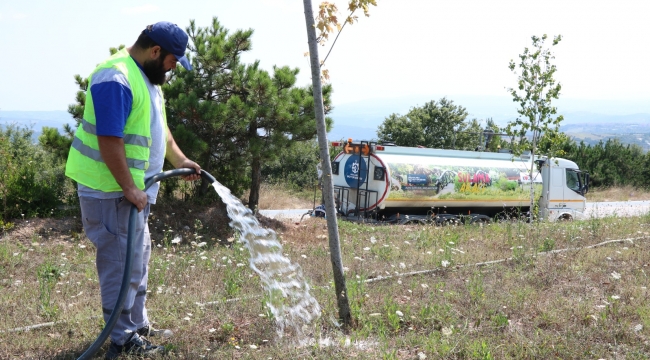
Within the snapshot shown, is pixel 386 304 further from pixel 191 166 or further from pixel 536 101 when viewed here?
pixel 536 101

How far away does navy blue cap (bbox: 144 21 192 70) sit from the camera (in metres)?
3.45

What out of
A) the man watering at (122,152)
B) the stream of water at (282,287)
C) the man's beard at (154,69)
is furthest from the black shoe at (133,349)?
the man's beard at (154,69)

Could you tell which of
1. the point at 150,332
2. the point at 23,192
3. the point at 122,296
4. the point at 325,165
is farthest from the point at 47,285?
the point at 23,192

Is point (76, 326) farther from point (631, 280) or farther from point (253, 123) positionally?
point (253, 123)

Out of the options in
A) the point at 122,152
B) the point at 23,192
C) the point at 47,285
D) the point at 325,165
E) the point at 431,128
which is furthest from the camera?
the point at 431,128

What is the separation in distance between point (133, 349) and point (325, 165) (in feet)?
6.02

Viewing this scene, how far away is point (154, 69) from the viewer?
3.62 m

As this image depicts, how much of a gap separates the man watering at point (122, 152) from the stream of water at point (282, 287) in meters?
0.80

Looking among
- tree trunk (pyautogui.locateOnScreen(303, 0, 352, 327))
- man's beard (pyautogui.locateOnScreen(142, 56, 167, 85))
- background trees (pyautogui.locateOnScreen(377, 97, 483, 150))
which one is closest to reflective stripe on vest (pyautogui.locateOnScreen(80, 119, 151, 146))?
man's beard (pyautogui.locateOnScreen(142, 56, 167, 85))

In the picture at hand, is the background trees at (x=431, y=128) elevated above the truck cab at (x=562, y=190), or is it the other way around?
the background trees at (x=431, y=128)

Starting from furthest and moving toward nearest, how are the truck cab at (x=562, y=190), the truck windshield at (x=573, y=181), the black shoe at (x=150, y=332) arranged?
the truck windshield at (x=573, y=181)
the truck cab at (x=562, y=190)
the black shoe at (x=150, y=332)

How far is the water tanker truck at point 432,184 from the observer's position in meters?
13.5

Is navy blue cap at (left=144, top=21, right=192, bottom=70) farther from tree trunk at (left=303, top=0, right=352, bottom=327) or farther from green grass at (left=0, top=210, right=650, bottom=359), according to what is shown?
green grass at (left=0, top=210, right=650, bottom=359)

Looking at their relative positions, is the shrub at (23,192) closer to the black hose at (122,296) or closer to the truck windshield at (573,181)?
the black hose at (122,296)
